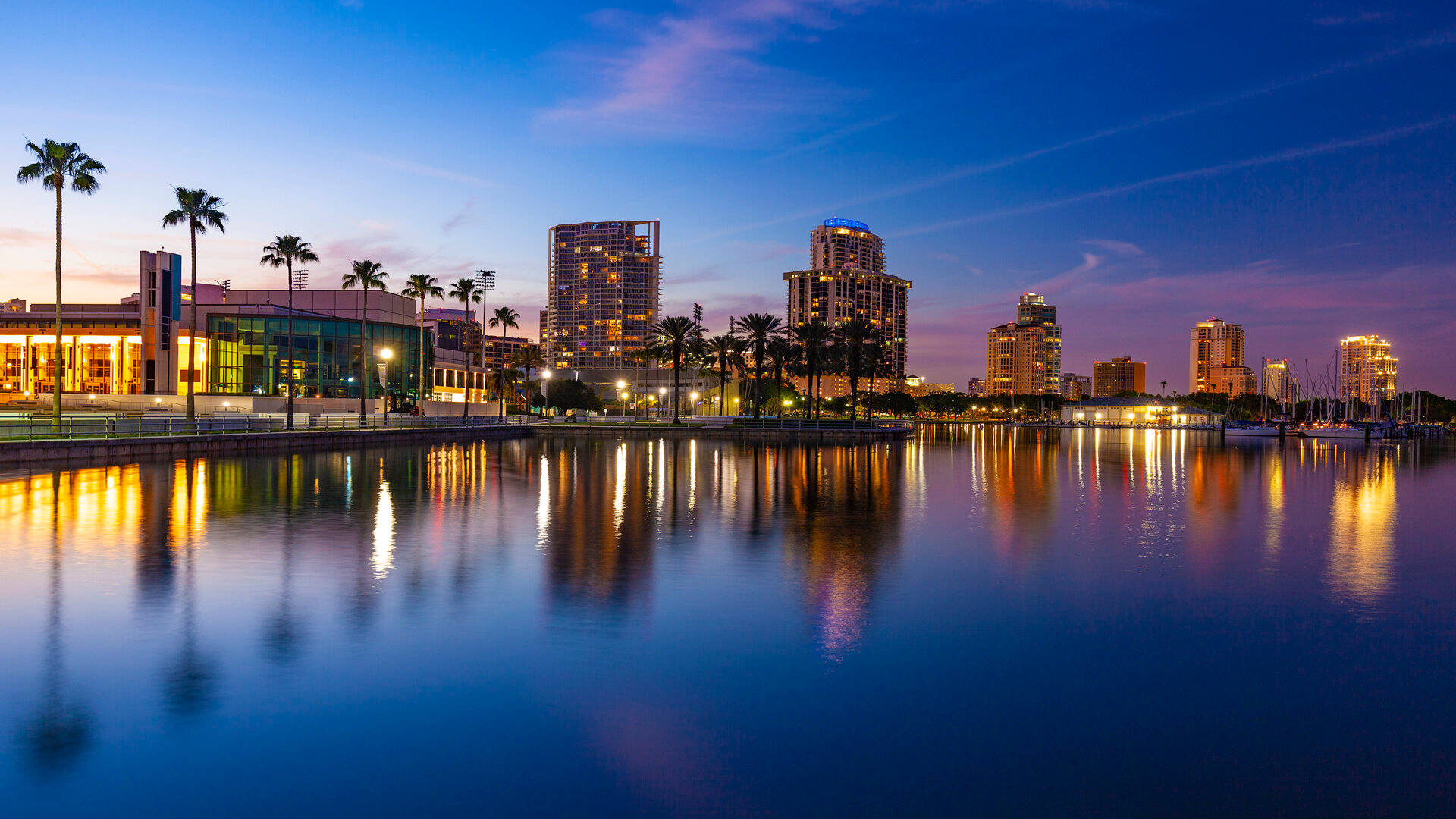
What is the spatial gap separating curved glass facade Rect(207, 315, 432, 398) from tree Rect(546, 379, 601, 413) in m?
30.2

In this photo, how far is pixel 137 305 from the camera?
8444 centimetres

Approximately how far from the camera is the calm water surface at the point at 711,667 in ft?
17.7

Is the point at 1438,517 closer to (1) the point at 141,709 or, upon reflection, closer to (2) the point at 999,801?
(2) the point at 999,801

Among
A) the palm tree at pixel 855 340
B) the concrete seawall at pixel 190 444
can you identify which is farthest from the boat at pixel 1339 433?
the concrete seawall at pixel 190 444

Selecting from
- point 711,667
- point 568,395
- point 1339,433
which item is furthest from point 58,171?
point 1339,433

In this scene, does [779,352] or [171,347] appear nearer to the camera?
[171,347]

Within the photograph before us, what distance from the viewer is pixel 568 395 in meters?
117

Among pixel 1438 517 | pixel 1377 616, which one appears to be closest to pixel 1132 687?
pixel 1377 616

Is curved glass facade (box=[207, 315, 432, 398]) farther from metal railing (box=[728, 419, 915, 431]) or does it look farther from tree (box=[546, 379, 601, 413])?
metal railing (box=[728, 419, 915, 431])

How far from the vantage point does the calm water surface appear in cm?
541

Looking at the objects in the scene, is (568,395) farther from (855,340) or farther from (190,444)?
(190,444)

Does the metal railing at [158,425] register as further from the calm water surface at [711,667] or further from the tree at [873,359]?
the tree at [873,359]

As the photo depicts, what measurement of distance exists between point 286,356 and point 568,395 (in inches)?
1599

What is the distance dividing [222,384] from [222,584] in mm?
79847
